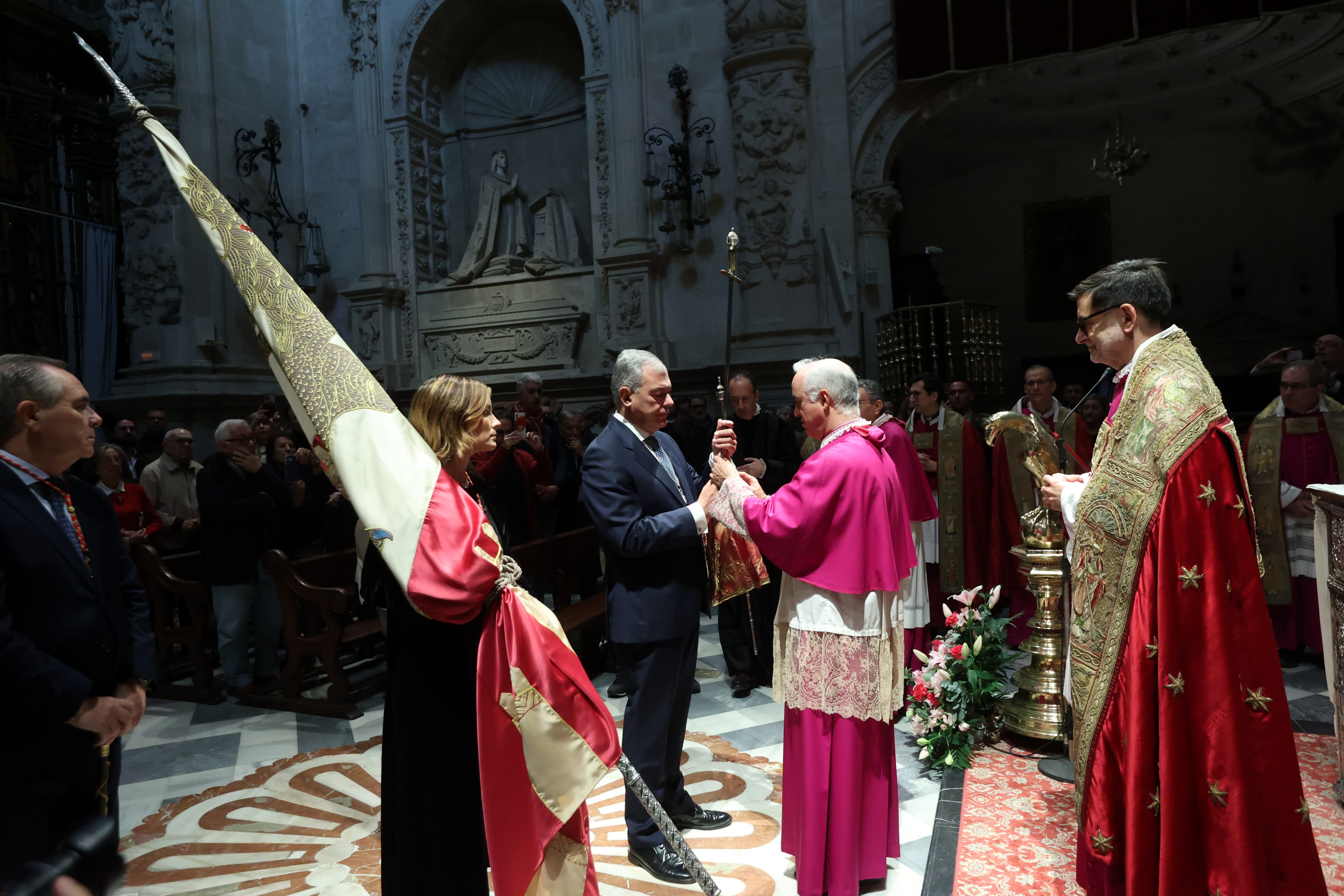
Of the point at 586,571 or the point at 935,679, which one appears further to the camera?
A: the point at 586,571

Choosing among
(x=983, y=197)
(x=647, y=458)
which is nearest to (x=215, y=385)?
(x=647, y=458)

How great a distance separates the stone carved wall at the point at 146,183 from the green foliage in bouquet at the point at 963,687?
9617mm

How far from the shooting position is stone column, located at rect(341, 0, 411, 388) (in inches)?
451

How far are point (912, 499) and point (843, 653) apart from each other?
2512mm

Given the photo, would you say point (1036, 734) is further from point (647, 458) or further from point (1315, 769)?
point (647, 458)

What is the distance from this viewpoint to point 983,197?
1450cm

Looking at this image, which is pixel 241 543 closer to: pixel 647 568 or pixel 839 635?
pixel 647 568

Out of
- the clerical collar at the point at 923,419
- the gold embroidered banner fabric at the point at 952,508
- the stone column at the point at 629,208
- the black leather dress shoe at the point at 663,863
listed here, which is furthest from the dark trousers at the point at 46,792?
the stone column at the point at 629,208

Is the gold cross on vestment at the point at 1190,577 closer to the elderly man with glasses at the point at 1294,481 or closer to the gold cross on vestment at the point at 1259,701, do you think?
the gold cross on vestment at the point at 1259,701

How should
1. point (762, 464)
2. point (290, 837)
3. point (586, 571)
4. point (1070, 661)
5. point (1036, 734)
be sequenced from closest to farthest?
point (1070, 661) → point (290, 837) → point (1036, 734) → point (762, 464) → point (586, 571)

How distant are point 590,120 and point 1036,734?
8.93m

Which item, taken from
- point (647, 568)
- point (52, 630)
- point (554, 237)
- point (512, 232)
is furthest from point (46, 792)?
point (512, 232)

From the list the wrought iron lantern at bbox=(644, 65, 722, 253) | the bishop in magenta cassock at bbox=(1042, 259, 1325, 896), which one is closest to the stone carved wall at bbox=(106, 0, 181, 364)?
the wrought iron lantern at bbox=(644, 65, 722, 253)

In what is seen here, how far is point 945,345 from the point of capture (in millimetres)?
8539
